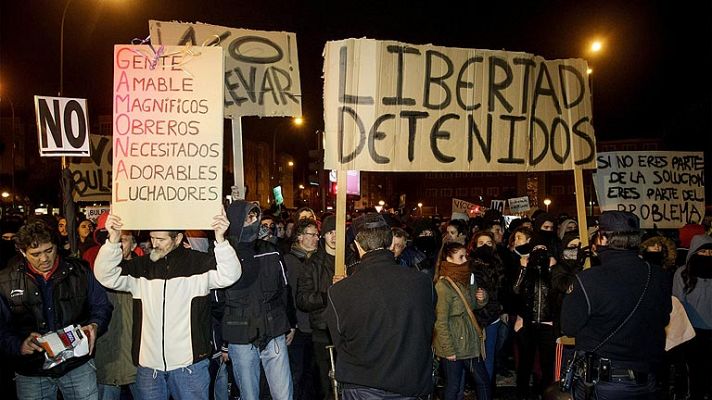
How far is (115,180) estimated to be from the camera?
451 cm

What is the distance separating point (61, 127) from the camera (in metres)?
8.16

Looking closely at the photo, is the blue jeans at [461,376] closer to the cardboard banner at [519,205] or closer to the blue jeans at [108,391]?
the blue jeans at [108,391]

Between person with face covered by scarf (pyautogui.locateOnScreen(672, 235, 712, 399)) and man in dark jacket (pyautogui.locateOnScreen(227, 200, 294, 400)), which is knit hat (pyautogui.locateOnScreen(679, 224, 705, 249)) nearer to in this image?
person with face covered by scarf (pyautogui.locateOnScreen(672, 235, 712, 399))

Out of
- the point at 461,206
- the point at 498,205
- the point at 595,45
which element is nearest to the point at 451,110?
the point at 595,45

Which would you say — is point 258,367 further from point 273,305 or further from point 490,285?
point 490,285

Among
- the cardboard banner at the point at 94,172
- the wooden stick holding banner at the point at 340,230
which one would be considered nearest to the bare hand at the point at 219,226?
the wooden stick holding banner at the point at 340,230

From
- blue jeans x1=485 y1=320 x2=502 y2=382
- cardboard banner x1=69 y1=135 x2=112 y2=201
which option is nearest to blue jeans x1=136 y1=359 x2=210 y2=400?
blue jeans x1=485 y1=320 x2=502 y2=382

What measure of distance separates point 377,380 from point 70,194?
5.80 meters

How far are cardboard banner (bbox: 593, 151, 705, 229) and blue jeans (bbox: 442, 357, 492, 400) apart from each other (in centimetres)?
338

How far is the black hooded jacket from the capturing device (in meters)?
5.22

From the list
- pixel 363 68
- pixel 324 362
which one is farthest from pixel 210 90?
pixel 324 362

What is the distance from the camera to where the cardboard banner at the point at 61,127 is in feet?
26.4

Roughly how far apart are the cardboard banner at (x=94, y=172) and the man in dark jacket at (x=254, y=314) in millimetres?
7071

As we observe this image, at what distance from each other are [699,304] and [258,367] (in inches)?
190
